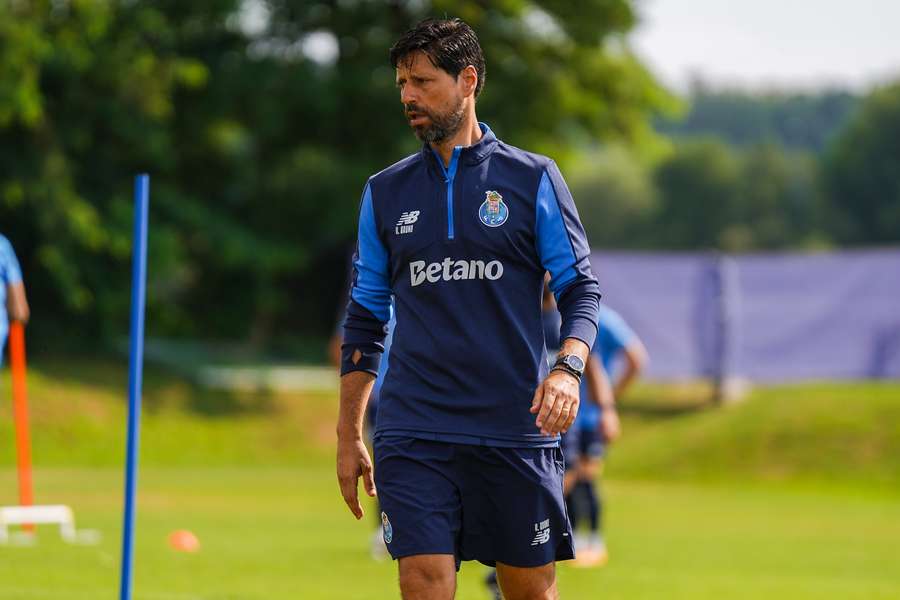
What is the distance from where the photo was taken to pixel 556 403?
16.4ft

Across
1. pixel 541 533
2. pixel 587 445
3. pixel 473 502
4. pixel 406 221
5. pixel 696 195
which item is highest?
pixel 696 195

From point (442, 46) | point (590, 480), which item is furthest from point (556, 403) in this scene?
point (590, 480)

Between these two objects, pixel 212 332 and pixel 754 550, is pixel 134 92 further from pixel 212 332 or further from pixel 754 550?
pixel 754 550

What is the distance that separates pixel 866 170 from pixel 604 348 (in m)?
105

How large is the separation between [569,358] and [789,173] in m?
141

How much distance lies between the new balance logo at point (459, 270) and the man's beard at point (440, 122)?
1.33 ft

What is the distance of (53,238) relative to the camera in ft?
99.6

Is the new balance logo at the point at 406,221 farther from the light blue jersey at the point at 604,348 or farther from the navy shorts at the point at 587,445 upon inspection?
the navy shorts at the point at 587,445

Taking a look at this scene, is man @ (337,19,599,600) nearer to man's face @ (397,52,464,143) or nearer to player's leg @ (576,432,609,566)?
man's face @ (397,52,464,143)

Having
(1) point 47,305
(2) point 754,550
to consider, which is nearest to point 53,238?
(1) point 47,305

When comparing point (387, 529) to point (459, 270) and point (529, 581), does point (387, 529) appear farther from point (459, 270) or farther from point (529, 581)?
point (459, 270)

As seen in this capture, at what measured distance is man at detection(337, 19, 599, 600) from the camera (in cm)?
527

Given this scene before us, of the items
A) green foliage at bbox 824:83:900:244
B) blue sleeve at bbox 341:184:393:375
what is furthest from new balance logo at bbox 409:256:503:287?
green foliage at bbox 824:83:900:244

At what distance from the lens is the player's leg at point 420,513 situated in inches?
204
